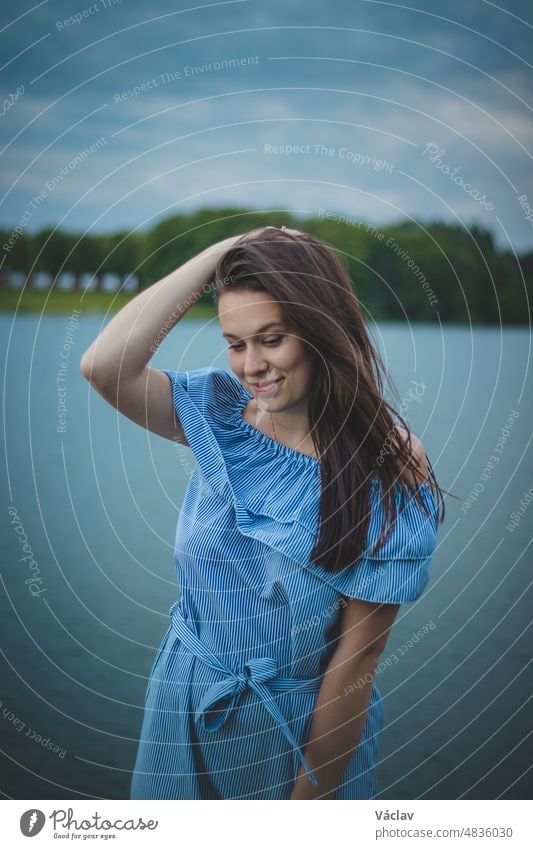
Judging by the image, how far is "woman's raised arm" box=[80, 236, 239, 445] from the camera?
0.77 meters

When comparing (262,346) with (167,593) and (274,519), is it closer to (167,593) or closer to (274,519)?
(274,519)

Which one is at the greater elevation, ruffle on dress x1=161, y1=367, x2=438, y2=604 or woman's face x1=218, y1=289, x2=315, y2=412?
woman's face x1=218, y1=289, x2=315, y2=412

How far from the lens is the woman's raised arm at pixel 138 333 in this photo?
77 cm

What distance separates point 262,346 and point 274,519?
17 cm

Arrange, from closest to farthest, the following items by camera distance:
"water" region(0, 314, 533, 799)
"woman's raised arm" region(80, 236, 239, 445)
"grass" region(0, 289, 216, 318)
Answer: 1. "woman's raised arm" region(80, 236, 239, 445)
2. "grass" region(0, 289, 216, 318)
3. "water" region(0, 314, 533, 799)

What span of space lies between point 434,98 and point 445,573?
1.07m

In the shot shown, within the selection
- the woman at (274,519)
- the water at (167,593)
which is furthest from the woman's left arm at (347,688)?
the water at (167,593)

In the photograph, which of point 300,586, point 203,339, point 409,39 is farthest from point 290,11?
point 203,339

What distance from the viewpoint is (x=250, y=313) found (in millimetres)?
777

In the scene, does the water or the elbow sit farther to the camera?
the water

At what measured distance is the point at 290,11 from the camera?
108cm

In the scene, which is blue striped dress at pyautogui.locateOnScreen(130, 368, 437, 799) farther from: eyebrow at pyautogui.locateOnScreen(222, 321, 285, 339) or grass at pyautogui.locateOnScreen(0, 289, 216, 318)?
grass at pyautogui.locateOnScreen(0, 289, 216, 318)

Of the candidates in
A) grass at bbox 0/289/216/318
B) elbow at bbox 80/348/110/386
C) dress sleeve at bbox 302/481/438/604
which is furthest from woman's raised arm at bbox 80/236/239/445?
grass at bbox 0/289/216/318

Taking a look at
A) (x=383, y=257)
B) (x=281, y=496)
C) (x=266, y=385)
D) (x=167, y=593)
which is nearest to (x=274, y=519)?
(x=281, y=496)
